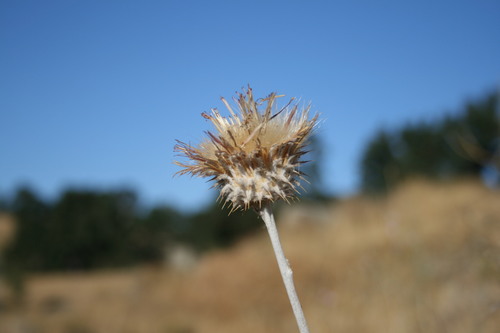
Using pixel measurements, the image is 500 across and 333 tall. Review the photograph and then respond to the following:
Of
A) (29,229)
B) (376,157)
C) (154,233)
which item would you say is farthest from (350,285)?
(29,229)

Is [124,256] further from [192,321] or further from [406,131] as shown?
[192,321]

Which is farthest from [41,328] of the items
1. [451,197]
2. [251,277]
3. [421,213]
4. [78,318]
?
[451,197]

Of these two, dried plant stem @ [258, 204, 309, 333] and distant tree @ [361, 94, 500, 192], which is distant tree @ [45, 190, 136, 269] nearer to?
distant tree @ [361, 94, 500, 192]

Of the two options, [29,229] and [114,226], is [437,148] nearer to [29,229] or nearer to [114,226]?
[114,226]

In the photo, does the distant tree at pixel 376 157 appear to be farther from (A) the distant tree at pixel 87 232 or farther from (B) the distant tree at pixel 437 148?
(A) the distant tree at pixel 87 232

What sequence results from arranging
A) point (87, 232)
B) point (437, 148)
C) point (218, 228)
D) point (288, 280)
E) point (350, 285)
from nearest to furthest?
point (288, 280) → point (350, 285) → point (437, 148) → point (218, 228) → point (87, 232)

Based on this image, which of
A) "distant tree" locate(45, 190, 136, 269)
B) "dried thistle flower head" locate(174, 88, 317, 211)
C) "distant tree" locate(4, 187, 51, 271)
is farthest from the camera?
"distant tree" locate(45, 190, 136, 269)

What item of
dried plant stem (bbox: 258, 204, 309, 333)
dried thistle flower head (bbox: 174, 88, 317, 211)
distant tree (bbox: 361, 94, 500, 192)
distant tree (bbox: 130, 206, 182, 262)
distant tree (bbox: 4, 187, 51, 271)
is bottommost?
dried plant stem (bbox: 258, 204, 309, 333)

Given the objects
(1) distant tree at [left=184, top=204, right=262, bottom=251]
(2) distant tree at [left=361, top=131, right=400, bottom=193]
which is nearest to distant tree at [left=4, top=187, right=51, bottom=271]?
(1) distant tree at [left=184, top=204, right=262, bottom=251]

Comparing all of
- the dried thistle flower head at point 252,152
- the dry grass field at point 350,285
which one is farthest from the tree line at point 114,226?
the dried thistle flower head at point 252,152
